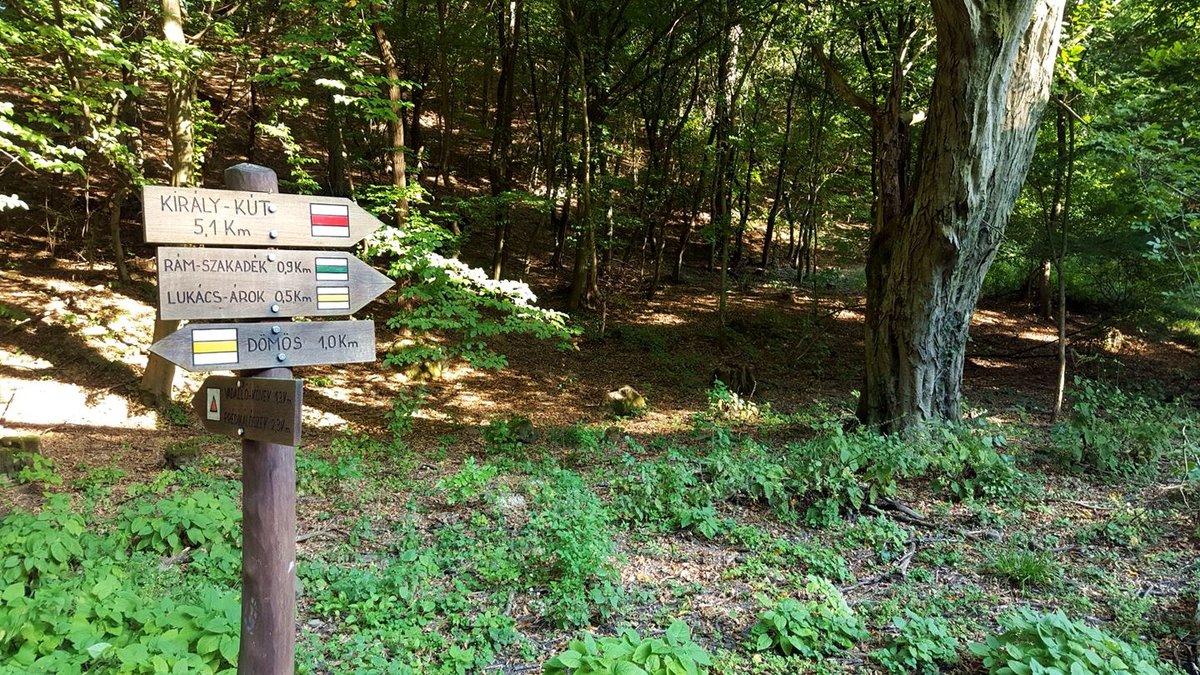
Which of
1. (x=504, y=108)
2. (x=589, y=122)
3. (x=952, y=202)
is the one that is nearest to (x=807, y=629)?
(x=952, y=202)

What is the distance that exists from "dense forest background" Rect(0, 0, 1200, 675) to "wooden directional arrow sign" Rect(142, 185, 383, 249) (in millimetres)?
1860

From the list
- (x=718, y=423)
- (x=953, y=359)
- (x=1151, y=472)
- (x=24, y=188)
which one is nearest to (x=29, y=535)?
(x=718, y=423)

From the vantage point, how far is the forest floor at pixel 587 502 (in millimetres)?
3586

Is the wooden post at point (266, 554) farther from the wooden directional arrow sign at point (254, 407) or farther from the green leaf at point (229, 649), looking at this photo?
the green leaf at point (229, 649)

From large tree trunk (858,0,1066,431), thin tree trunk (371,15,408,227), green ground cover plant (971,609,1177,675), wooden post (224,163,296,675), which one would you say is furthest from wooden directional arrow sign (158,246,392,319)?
thin tree trunk (371,15,408,227)

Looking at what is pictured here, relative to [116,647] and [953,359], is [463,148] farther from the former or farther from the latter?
[116,647]

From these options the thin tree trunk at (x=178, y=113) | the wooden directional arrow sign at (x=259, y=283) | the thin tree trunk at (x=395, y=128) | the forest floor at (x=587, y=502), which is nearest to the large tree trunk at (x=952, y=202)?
the forest floor at (x=587, y=502)

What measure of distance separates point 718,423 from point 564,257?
10.3m

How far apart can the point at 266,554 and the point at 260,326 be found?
92 cm

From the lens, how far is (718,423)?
892 cm

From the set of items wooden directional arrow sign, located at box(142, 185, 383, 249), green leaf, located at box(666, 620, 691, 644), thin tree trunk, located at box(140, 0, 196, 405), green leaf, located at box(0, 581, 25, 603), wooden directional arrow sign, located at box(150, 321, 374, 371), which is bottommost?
green leaf, located at box(0, 581, 25, 603)

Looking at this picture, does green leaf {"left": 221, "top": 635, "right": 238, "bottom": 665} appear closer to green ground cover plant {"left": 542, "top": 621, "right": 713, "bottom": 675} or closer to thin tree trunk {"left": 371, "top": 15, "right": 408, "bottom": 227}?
green ground cover plant {"left": 542, "top": 621, "right": 713, "bottom": 675}

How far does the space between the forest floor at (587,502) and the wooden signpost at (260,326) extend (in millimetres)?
968

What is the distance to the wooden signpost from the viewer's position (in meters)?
2.30
